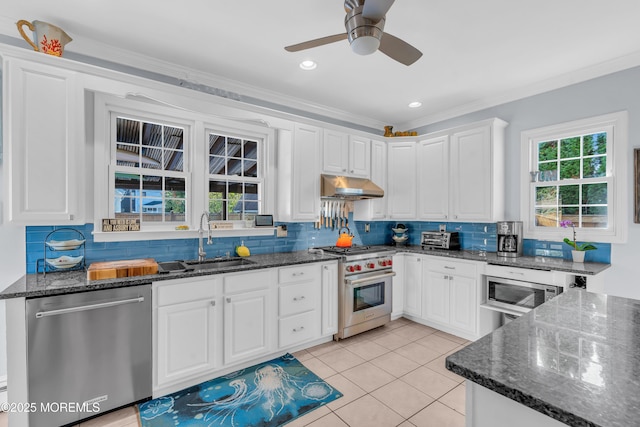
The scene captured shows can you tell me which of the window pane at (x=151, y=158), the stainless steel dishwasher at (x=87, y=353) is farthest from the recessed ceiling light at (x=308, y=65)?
the stainless steel dishwasher at (x=87, y=353)

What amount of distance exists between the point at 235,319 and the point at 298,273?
2.43ft

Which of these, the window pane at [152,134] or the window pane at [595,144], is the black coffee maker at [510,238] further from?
the window pane at [152,134]

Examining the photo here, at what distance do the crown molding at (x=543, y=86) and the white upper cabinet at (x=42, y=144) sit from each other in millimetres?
4053

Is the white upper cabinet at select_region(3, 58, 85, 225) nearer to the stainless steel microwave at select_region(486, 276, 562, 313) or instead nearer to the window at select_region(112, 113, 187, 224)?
the window at select_region(112, 113, 187, 224)

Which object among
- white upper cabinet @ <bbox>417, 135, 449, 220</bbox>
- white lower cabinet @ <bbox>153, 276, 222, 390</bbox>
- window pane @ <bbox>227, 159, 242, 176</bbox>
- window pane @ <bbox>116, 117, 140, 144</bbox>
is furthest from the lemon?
white upper cabinet @ <bbox>417, 135, 449, 220</bbox>

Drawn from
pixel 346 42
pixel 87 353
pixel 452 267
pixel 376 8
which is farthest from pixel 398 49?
pixel 87 353

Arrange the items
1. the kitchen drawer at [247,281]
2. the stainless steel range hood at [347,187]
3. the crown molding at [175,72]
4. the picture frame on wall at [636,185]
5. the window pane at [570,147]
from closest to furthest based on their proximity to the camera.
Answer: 1. the crown molding at [175,72]
2. the kitchen drawer at [247,281]
3. the picture frame on wall at [636,185]
4. the window pane at [570,147]
5. the stainless steel range hood at [347,187]

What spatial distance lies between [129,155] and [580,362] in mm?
3328

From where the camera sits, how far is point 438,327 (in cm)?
376

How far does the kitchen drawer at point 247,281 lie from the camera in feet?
8.71

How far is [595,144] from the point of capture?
3.11 m

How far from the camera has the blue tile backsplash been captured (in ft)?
8.45

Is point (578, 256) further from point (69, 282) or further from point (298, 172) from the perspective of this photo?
point (69, 282)

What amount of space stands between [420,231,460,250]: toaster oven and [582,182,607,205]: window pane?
1.37 meters
